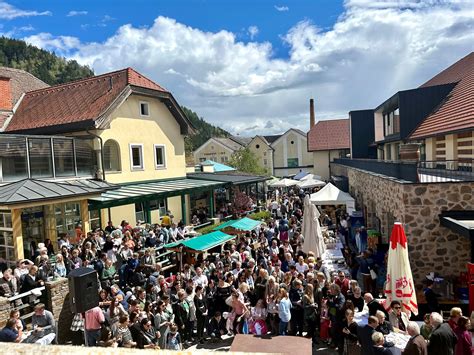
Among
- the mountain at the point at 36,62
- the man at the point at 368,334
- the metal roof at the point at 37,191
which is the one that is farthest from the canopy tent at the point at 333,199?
the mountain at the point at 36,62

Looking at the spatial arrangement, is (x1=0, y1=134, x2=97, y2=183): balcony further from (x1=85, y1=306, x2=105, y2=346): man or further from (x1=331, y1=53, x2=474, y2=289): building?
(x1=331, y1=53, x2=474, y2=289): building

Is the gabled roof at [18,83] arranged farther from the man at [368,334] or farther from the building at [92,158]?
the man at [368,334]

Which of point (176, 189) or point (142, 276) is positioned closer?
point (142, 276)

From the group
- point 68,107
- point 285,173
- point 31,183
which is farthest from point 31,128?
point 285,173

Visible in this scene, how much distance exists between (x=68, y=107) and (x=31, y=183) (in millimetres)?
6978

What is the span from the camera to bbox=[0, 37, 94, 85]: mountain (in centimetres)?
8588

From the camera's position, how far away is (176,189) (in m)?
19.1

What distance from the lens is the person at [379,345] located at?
5.68 m

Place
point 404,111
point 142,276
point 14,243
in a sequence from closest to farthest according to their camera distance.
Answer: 1. point 142,276
2. point 14,243
3. point 404,111

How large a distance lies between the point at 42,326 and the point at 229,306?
13.2 feet

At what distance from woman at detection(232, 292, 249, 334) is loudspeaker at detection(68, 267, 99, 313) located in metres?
3.15

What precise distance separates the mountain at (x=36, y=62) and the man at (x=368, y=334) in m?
92.9

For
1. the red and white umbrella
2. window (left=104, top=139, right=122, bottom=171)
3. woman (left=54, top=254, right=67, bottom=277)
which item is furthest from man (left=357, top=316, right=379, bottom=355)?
window (left=104, top=139, right=122, bottom=171)

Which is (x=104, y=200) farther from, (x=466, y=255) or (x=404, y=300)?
(x=466, y=255)
